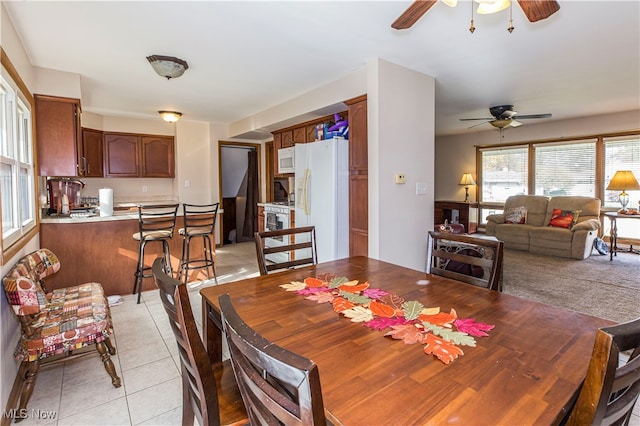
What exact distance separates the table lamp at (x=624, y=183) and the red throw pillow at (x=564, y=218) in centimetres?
64

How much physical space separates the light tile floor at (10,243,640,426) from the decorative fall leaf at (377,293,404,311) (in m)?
1.30

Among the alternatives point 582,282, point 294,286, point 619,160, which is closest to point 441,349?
point 294,286

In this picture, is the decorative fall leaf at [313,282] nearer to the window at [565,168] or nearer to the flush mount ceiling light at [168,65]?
the flush mount ceiling light at [168,65]

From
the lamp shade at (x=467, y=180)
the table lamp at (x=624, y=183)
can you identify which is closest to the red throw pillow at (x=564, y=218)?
the table lamp at (x=624, y=183)

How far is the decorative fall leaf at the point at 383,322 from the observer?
118 cm

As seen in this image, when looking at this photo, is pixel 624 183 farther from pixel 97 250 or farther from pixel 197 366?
pixel 97 250

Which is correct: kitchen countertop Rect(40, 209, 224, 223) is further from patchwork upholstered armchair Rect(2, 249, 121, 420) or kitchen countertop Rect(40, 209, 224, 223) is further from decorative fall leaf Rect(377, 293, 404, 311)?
decorative fall leaf Rect(377, 293, 404, 311)

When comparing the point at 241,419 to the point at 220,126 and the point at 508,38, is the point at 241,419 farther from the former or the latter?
the point at 220,126

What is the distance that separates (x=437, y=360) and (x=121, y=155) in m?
6.32

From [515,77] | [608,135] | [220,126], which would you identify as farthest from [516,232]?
[220,126]

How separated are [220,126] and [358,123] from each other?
382 cm

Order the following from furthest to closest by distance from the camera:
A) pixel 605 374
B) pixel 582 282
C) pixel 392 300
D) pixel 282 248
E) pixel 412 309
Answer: pixel 582 282, pixel 282 248, pixel 392 300, pixel 412 309, pixel 605 374

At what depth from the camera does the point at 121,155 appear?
18.9 ft

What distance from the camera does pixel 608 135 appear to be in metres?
5.97
